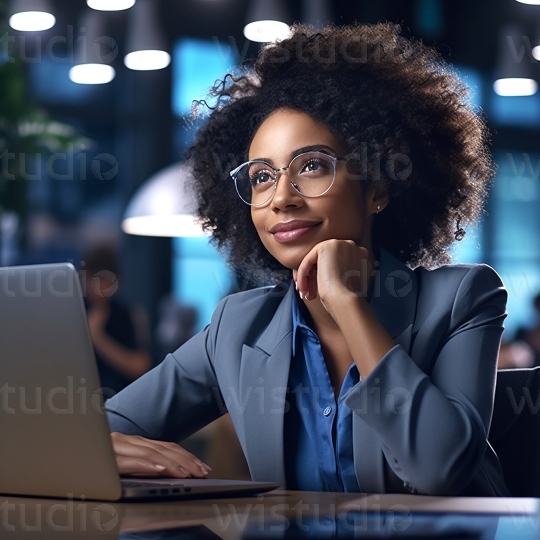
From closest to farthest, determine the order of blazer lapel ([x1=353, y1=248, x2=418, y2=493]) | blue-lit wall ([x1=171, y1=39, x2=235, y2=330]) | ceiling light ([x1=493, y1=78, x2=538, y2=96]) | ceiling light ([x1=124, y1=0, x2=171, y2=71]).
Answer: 1. blazer lapel ([x1=353, y1=248, x2=418, y2=493])
2. ceiling light ([x1=124, y1=0, x2=171, y2=71])
3. ceiling light ([x1=493, y1=78, x2=538, y2=96])
4. blue-lit wall ([x1=171, y1=39, x2=235, y2=330])

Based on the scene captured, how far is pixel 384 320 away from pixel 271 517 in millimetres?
603

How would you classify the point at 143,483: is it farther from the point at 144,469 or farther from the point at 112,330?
the point at 112,330

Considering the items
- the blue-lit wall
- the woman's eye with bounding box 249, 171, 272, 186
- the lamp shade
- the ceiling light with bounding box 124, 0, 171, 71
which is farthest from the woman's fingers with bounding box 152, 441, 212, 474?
the blue-lit wall

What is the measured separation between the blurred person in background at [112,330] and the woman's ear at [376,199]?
8.08 feet

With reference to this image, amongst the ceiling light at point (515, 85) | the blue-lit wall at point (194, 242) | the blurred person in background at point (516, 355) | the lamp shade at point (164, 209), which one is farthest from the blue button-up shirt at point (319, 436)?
the blue-lit wall at point (194, 242)

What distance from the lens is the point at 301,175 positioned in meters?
1.50

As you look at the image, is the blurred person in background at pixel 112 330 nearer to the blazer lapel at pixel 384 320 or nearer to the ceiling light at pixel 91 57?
the ceiling light at pixel 91 57

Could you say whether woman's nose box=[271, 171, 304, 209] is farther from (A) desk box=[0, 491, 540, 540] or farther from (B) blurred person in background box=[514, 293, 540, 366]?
(B) blurred person in background box=[514, 293, 540, 366]

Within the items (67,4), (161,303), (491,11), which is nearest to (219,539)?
(161,303)

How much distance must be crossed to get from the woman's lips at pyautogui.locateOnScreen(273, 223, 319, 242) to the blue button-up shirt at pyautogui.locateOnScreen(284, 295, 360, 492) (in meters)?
Answer: 0.24

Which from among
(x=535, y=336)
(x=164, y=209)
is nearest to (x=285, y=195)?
(x=164, y=209)

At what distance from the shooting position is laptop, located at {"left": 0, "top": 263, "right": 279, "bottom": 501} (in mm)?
901

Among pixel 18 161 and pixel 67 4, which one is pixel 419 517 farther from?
pixel 67 4

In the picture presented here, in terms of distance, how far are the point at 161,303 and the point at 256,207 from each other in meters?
5.64
